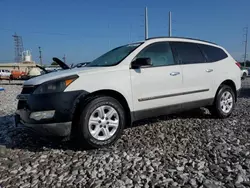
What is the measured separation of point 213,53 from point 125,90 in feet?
8.29

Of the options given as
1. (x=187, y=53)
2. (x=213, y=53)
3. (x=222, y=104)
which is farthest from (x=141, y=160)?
(x=213, y=53)

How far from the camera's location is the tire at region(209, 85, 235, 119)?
516 centimetres

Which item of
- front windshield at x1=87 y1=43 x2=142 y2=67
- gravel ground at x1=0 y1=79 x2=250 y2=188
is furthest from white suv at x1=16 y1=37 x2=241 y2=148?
gravel ground at x1=0 y1=79 x2=250 y2=188

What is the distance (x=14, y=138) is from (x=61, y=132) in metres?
1.49

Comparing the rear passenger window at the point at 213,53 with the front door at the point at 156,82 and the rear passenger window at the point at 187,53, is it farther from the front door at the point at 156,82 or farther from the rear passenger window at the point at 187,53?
the front door at the point at 156,82

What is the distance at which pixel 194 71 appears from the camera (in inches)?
184

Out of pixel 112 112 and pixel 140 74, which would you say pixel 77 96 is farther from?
pixel 140 74

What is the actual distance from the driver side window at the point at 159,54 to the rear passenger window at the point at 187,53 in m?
0.17

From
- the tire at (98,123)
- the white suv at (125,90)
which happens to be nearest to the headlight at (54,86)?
the white suv at (125,90)

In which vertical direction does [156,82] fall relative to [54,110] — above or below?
above

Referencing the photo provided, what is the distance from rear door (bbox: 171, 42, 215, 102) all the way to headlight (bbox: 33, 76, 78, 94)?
2199 millimetres

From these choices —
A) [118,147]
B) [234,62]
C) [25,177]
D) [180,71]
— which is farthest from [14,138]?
[234,62]

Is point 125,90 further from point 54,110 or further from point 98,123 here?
point 54,110

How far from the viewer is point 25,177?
9.25ft
